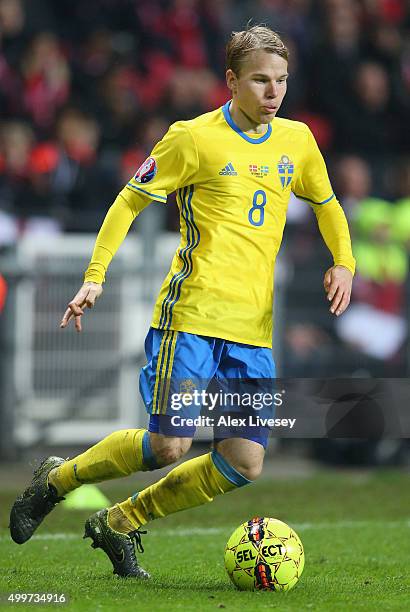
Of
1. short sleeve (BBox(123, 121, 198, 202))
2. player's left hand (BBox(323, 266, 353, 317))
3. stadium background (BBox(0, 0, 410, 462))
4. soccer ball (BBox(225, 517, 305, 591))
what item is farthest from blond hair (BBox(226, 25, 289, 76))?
stadium background (BBox(0, 0, 410, 462))

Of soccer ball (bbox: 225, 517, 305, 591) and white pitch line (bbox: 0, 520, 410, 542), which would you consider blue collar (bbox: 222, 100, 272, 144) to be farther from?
white pitch line (bbox: 0, 520, 410, 542)

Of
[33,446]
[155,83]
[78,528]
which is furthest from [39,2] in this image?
[78,528]

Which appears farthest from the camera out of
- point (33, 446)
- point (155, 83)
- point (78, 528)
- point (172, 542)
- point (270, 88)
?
point (155, 83)

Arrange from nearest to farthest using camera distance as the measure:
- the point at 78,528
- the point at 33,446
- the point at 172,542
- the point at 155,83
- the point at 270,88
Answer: the point at 270,88, the point at 172,542, the point at 78,528, the point at 33,446, the point at 155,83

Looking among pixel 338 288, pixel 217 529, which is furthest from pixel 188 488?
pixel 217 529

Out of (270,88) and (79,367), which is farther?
(79,367)

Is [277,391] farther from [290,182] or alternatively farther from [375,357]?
[375,357]

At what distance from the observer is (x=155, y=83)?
12.5 m

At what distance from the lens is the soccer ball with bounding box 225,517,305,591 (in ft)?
17.5

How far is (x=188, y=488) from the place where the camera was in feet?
18.1

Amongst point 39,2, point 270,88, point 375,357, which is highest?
point 39,2

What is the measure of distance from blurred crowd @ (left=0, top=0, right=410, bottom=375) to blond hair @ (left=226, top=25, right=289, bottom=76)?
4.93m

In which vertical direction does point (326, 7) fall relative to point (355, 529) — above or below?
above

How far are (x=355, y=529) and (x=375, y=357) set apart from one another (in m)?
3.10
